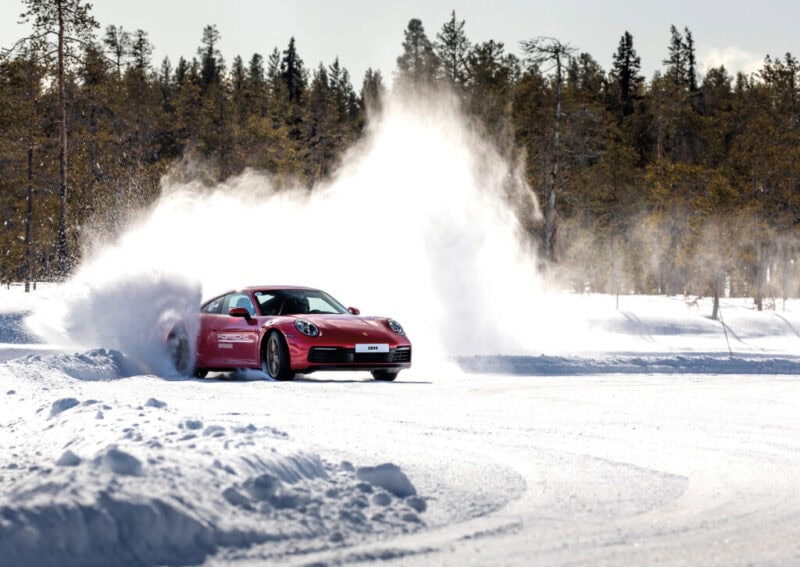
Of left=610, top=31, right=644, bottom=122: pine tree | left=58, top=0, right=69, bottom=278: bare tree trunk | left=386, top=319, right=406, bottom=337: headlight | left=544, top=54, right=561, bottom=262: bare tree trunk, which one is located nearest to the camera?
left=386, top=319, right=406, bottom=337: headlight

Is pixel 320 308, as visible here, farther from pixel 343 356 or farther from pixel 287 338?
pixel 343 356

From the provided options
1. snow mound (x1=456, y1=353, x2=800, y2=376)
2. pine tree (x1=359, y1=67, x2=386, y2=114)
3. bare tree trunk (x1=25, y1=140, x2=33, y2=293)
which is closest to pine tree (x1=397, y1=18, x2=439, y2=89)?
pine tree (x1=359, y1=67, x2=386, y2=114)

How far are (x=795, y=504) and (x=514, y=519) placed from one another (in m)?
1.67

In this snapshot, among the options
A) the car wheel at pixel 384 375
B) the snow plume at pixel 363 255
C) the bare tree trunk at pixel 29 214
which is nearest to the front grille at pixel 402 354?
the car wheel at pixel 384 375

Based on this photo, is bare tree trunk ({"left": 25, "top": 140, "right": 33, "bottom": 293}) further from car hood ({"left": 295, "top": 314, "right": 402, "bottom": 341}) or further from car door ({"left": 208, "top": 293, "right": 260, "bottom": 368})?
car hood ({"left": 295, "top": 314, "right": 402, "bottom": 341})

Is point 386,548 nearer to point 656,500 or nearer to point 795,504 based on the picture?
point 656,500

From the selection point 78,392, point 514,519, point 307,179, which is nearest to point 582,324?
Answer: point 78,392

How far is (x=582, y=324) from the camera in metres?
32.6

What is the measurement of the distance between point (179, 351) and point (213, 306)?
2.76 ft

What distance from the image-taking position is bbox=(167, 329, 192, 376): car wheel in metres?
16.2

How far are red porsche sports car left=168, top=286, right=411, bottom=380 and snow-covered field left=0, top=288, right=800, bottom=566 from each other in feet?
6.18

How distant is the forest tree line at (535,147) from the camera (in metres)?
40.2

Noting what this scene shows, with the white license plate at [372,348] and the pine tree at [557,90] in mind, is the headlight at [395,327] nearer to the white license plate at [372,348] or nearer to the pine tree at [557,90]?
the white license plate at [372,348]

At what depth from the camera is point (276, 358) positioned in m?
14.8
